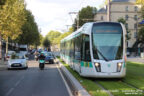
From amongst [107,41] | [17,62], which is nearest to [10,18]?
[17,62]

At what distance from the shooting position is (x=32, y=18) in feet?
236

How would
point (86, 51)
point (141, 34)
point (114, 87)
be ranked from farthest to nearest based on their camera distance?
point (141, 34)
point (86, 51)
point (114, 87)

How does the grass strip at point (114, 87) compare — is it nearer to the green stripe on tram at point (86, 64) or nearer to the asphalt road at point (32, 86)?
the green stripe on tram at point (86, 64)

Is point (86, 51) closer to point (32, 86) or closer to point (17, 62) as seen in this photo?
point (32, 86)

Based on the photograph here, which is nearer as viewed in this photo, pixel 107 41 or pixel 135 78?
pixel 107 41

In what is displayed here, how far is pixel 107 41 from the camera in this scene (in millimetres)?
13977

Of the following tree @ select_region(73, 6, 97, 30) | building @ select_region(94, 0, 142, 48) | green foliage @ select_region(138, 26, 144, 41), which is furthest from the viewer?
building @ select_region(94, 0, 142, 48)

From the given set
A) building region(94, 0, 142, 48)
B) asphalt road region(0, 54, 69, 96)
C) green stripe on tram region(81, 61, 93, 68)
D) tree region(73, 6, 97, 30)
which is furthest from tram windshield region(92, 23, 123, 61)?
building region(94, 0, 142, 48)

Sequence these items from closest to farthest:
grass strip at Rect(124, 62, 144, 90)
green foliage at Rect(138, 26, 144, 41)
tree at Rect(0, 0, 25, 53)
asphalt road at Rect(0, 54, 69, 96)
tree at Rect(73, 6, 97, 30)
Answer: asphalt road at Rect(0, 54, 69, 96) → grass strip at Rect(124, 62, 144, 90) → tree at Rect(0, 0, 25, 53) → green foliage at Rect(138, 26, 144, 41) → tree at Rect(73, 6, 97, 30)

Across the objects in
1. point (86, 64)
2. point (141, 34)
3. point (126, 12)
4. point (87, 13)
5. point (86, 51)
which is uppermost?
point (126, 12)

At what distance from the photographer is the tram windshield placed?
1374 cm

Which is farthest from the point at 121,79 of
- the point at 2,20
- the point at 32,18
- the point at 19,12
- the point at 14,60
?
the point at 32,18

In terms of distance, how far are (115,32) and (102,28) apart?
74 centimetres

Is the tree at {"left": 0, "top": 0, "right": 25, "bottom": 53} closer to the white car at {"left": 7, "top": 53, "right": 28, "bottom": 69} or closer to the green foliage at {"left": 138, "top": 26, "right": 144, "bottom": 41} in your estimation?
the white car at {"left": 7, "top": 53, "right": 28, "bottom": 69}
